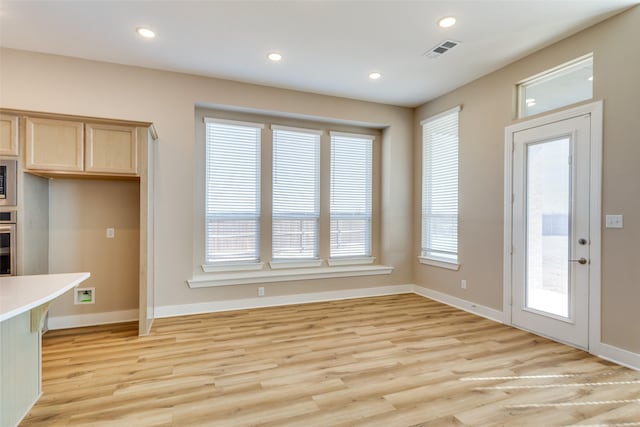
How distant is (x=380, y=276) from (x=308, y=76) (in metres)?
3.28

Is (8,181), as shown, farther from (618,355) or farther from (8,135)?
(618,355)

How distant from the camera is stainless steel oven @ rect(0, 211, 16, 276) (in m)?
3.12

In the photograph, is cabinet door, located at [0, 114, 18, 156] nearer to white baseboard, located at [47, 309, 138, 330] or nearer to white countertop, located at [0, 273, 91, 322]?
white countertop, located at [0, 273, 91, 322]

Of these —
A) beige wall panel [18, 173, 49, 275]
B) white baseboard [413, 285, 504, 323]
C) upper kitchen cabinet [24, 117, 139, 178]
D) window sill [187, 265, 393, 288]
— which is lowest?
white baseboard [413, 285, 504, 323]

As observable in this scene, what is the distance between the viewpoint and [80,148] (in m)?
3.35

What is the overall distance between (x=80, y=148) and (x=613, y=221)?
517 centimetres

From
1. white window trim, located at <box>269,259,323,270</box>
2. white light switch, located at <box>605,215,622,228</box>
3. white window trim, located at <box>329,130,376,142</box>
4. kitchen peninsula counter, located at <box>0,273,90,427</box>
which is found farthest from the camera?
white window trim, located at <box>329,130,376,142</box>

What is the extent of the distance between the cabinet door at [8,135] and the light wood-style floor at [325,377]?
76.4 inches

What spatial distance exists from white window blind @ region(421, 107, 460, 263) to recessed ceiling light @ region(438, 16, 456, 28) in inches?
69.6

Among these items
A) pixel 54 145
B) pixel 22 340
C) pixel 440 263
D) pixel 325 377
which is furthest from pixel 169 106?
pixel 440 263

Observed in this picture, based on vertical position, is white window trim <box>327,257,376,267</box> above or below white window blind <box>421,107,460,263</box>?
below

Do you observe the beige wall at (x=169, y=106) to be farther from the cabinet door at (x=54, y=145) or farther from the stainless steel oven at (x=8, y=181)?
the stainless steel oven at (x=8, y=181)

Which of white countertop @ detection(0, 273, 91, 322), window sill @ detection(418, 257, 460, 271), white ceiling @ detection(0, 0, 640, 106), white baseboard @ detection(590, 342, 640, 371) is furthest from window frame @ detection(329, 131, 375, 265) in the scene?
white countertop @ detection(0, 273, 91, 322)

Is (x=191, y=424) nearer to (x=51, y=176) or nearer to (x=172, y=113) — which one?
(x=51, y=176)
